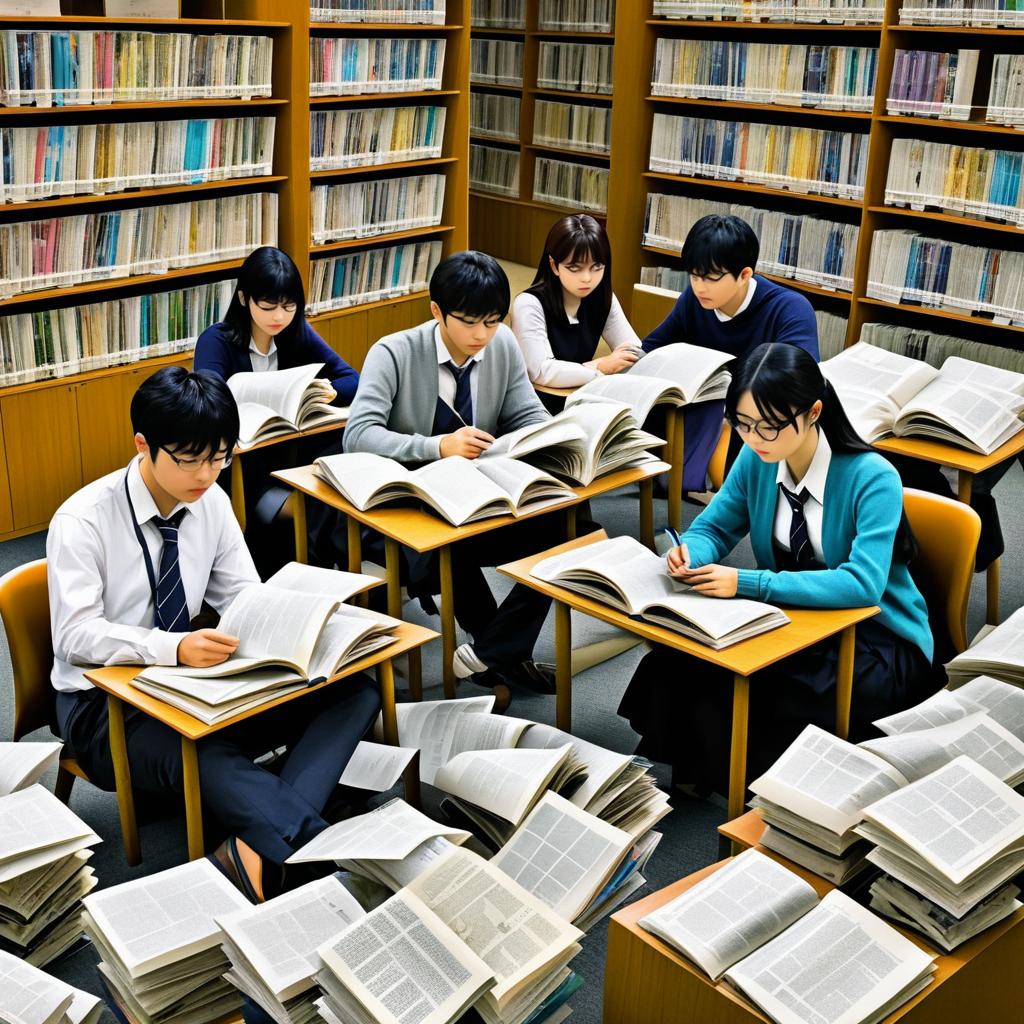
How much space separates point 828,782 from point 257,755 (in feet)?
3.92

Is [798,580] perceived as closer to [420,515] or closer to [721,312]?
[420,515]

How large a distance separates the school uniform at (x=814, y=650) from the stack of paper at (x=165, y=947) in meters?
1.06

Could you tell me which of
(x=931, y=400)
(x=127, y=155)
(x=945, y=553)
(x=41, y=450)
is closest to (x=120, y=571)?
(x=945, y=553)

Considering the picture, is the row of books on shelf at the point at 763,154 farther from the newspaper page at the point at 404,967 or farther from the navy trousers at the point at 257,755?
the newspaper page at the point at 404,967

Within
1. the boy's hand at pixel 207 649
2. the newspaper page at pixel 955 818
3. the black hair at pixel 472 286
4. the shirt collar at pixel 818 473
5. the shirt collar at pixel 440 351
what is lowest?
the newspaper page at pixel 955 818

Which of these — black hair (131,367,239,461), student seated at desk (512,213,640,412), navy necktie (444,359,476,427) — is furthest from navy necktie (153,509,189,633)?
student seated at desk (512,213,640,412)

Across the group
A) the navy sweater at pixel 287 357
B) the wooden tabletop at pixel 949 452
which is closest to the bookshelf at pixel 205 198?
the navy sweater at pixel 287 357

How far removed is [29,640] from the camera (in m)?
2.45

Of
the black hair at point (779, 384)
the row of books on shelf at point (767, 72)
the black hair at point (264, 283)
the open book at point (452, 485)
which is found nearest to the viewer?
Result: the black hair at point (779, 384)

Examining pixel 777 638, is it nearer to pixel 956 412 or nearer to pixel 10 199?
pixel 956 412

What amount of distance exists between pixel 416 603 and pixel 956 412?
67.2 inches

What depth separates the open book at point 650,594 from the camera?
95.7 inches

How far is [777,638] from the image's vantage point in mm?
2445

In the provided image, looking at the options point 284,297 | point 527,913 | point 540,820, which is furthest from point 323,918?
point 284,297
